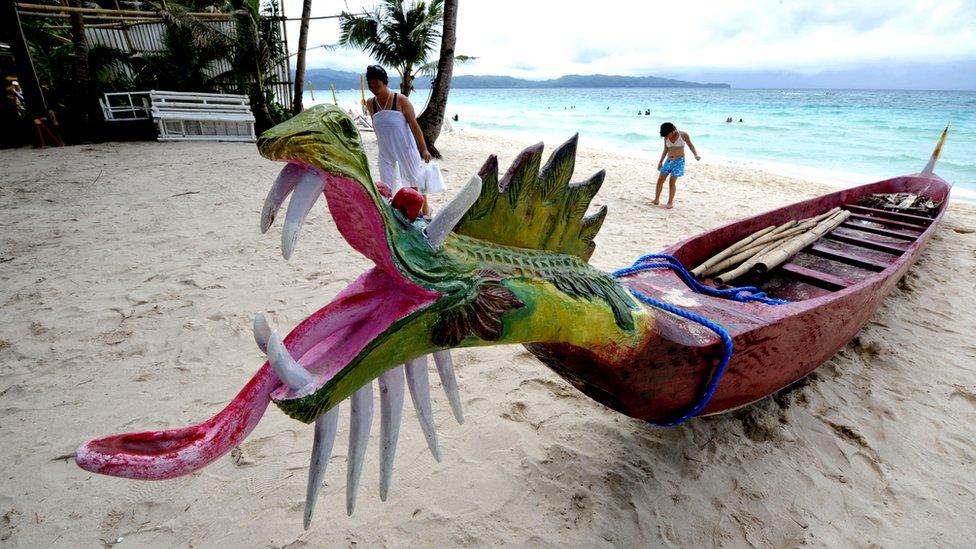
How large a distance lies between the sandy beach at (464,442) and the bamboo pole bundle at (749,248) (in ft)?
2.82

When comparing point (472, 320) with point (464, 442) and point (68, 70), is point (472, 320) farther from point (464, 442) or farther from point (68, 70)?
point (68, 70)

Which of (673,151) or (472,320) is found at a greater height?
(472,320)

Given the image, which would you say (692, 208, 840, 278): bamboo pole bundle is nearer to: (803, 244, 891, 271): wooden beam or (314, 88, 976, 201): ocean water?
(803, 244, 891, 271): wooden beam

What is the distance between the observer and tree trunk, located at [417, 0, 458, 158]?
848 centimetres

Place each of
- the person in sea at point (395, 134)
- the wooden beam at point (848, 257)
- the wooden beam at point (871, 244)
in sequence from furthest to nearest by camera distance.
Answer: the person in sea at point (395, 134), the wooden beam at point (871, 244), the wooden beam at point (848, 257)

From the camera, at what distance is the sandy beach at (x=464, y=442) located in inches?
70.2

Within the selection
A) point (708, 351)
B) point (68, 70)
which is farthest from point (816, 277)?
point (68, 70)

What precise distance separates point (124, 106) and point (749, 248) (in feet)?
41.0

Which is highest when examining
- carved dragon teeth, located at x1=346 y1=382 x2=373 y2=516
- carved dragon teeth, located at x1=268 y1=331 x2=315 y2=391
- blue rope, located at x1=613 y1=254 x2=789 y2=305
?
carved dragon teeth, located at x1=268 y1=331 x2=315 y2=391

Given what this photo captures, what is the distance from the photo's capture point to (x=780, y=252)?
329 centimetres

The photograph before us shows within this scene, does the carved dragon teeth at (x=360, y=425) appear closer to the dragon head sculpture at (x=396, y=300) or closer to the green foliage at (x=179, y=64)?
the dragon head sculpture at (x=396, y=300)

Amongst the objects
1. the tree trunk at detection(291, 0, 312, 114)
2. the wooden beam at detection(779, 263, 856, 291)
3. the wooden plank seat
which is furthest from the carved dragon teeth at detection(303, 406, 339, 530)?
the tree trunk at detection(291, 0, 312, 114)

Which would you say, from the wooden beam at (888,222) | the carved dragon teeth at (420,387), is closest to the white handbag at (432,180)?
the carved dragon teeth at (420,387)

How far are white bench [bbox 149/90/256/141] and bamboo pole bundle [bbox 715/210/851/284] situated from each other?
1058cm
